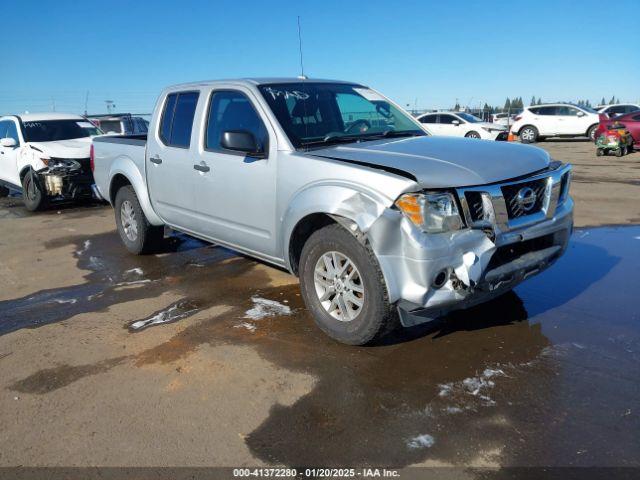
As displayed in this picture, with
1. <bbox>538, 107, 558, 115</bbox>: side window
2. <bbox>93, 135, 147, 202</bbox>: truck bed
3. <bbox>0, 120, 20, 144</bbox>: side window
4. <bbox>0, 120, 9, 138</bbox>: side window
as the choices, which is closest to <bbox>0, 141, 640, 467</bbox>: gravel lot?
<bbox>93, 135, 147, 202</bbox>: truck bed

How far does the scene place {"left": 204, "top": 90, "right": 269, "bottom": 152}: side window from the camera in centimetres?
421

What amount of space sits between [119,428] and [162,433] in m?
0.26

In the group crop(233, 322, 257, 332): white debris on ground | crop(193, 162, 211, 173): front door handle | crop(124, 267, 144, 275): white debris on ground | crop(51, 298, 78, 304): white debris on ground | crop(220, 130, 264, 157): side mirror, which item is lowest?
crop(233, 322, 257, 332): white debris on ground

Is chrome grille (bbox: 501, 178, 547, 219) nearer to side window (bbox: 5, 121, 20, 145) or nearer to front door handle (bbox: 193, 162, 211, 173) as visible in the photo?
front door handle (bbox: 193, 162, 211, 173)

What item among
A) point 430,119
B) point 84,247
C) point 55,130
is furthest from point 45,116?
point 430,119

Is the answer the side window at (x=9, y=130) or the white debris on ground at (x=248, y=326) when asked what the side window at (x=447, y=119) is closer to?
the side window at (x=9, y=130)

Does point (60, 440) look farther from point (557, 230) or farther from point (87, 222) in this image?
point (87, 222)

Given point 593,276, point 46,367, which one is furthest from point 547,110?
point 46,367

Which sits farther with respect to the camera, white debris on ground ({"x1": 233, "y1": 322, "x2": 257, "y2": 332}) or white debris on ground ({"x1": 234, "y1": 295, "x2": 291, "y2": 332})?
white debris on ground ({"x1": 234, "y1": 295, "x2": 291, "y2": 332})

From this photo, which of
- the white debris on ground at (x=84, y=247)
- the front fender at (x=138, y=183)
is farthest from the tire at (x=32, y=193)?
the front fender at (x=138, y=183)

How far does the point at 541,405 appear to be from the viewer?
2891mm

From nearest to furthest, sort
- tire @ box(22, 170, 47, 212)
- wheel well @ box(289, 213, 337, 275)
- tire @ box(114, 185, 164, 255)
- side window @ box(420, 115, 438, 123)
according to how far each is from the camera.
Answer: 1. wheel well @ box(289, 213, 337, 275)
2. tire @ box(114, 185, 164, 255)
3. tire @ box(22, 170, 47, 212)
4. side window @ box(420, 115, 438, 123)

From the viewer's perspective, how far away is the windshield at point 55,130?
10.1 metres

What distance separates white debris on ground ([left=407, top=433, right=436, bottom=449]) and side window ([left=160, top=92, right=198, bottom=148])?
3.44 metres
